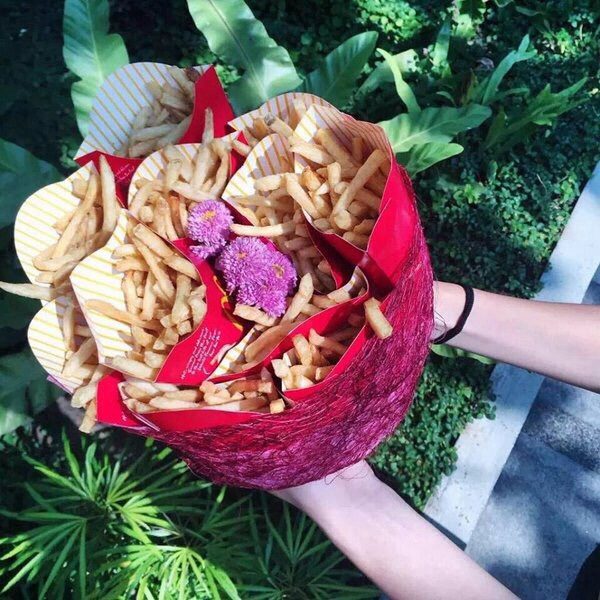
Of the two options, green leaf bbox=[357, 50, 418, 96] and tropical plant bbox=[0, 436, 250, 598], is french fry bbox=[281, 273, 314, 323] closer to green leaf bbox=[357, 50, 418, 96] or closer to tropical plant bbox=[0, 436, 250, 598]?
tropical plant bbox=[0, 436, 250, 598]

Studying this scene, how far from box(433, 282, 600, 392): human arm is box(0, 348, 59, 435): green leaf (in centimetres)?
109

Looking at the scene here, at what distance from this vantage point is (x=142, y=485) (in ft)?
6.41

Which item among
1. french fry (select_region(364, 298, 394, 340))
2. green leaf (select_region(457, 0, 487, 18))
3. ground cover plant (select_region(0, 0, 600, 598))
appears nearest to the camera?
french fry (select_region(364, 298, 394, 340))

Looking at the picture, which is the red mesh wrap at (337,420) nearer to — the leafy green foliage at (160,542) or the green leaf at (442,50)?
the leafy green foliage at (160,542)

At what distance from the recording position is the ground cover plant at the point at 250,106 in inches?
65.6

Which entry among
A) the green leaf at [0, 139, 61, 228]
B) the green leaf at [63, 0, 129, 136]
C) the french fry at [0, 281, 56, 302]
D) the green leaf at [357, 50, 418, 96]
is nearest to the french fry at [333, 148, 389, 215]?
the french fry at [0, 281, 56, 302]

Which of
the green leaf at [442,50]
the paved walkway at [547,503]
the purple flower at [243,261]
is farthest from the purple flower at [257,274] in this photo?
the green leaf at [442,50]

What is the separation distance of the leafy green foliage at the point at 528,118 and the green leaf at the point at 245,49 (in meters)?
0.84

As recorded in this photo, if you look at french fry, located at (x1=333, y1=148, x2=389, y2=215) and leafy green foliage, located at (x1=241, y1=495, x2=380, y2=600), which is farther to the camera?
leafy green foliage, located at (x1=241, y1=495, x2=380, y2=600)

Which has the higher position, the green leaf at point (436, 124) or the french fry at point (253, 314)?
the french fry at point (253, 314)

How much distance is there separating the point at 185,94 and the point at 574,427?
1777mm

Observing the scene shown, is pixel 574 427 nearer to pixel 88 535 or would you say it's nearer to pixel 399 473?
pixel 399 473

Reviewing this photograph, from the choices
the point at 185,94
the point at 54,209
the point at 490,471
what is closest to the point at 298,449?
the point at 54,209

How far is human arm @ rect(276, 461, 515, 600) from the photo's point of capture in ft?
3.93
